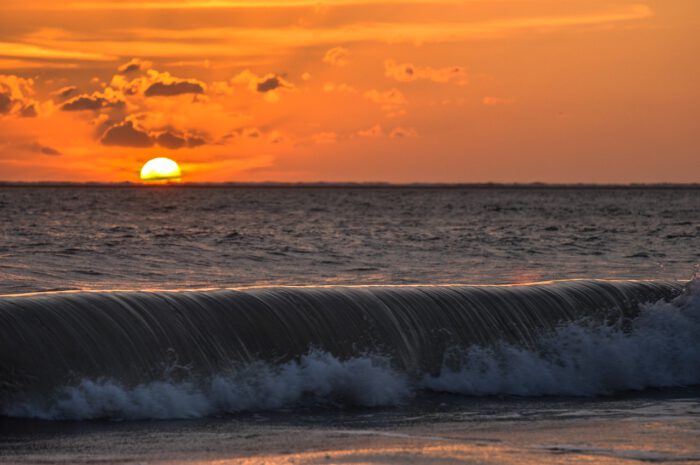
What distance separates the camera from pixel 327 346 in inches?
608

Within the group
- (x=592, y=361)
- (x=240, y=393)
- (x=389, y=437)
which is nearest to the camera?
(x=389, y=437)

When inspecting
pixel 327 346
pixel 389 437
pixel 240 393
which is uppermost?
pixel 327 346

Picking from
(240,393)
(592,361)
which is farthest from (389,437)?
(592,361)

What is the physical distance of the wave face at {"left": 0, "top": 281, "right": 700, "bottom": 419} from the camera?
13289 millimetres

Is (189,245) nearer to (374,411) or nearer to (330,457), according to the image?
(374,411)

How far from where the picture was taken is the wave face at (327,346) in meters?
13.3

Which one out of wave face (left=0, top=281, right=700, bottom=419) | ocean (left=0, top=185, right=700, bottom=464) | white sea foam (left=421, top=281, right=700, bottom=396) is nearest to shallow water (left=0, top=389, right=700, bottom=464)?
ocean (left=0, top=185, right=700, bottom=464)

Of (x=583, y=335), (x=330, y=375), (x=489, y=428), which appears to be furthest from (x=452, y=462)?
(x=583, y=335)

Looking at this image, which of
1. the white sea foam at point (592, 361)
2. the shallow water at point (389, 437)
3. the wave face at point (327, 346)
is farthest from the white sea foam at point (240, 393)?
the white sea foam at point (592, 361)

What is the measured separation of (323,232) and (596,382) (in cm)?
3344

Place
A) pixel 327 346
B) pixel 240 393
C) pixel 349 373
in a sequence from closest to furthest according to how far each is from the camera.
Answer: pixel 240 393 < pixel 349 373 < pixel 327 346

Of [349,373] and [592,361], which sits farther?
[592,361]

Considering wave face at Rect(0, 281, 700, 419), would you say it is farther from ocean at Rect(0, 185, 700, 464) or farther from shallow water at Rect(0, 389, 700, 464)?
shallow water at Rect(0, 389, 700, 464)

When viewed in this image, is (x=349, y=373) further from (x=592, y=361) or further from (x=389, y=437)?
(x=592, y=361)
